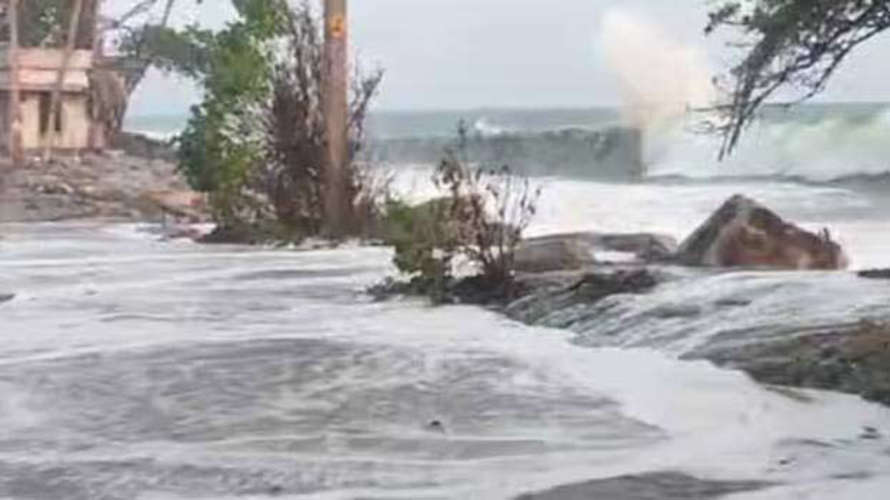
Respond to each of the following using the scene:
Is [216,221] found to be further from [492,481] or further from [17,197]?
[492,481]

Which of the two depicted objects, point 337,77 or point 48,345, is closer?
point 48,345

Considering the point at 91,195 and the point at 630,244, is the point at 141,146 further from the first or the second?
the point at 630,244

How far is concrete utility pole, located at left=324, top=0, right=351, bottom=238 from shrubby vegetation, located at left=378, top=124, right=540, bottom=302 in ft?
20.1

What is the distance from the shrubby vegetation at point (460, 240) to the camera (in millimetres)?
11906

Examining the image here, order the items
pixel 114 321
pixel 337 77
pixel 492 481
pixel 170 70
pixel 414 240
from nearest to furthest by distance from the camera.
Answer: pixel 492 481 < pixel 114 321 < pixel 414 240 < pixel 337 77 < pixel 170 70

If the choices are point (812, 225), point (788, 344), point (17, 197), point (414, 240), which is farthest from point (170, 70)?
point (788, 344)

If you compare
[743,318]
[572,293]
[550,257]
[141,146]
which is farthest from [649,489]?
[141,146]

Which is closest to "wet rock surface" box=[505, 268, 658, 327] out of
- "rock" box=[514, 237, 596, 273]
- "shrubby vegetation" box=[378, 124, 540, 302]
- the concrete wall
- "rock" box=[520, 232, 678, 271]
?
"shrubby vegetation" box=[378, 124, 540, 302]

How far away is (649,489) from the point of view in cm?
569

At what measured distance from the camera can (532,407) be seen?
7.33 metres

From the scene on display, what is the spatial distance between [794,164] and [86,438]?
42247 millimetres

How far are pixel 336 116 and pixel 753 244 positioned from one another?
6.06m

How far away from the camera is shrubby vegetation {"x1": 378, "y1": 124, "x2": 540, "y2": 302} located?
11.9 m

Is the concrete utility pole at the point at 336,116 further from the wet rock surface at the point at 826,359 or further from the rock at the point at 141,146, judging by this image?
the rock at the point at 141,146
